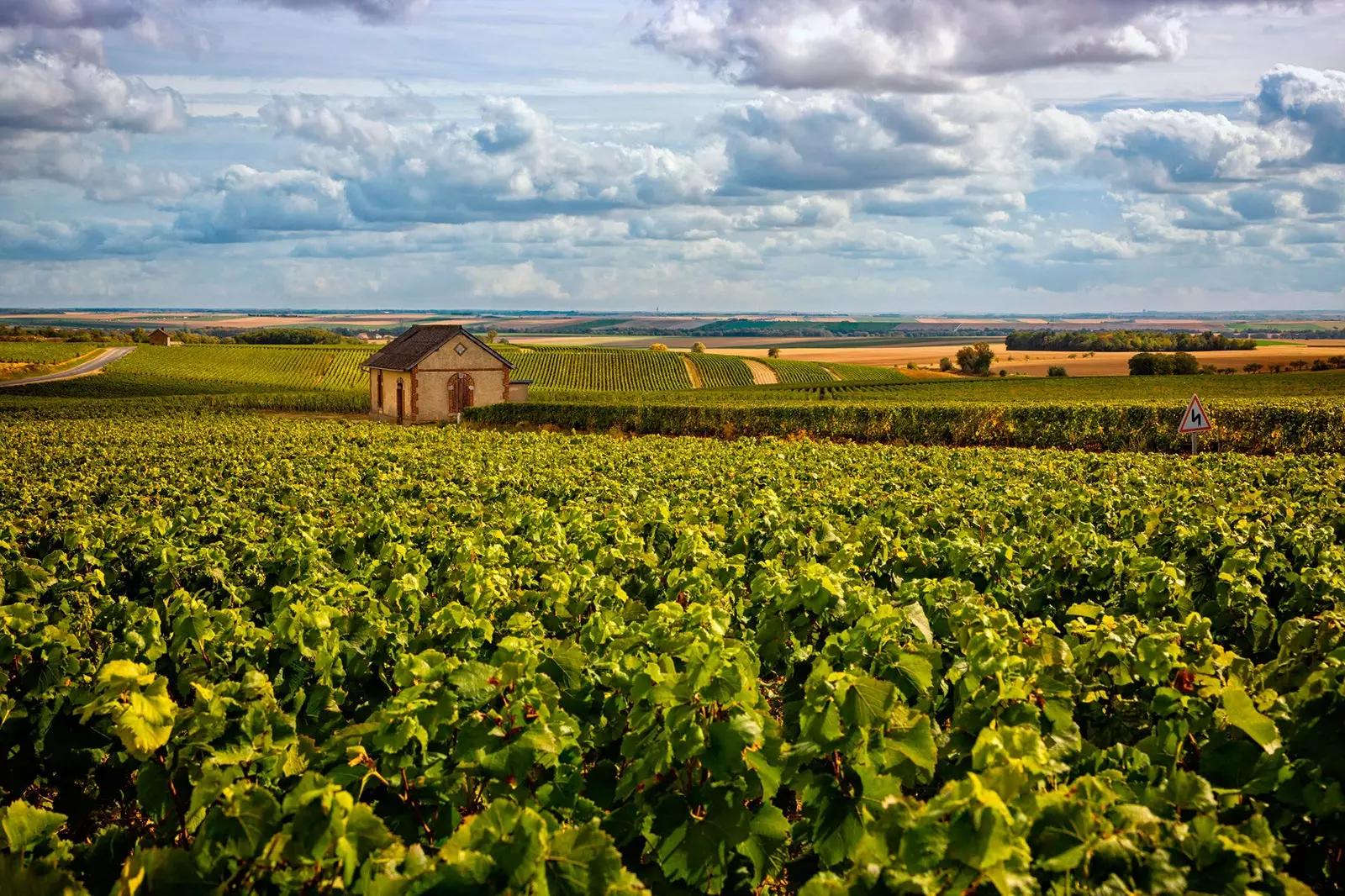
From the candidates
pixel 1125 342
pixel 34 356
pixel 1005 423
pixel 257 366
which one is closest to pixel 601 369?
pixel 257 366

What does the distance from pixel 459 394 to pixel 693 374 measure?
51400 millimetres

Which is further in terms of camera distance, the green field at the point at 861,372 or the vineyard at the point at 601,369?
the green field at the point at 861,372

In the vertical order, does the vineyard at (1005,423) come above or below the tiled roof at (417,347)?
below

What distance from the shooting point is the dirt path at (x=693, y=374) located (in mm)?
103606

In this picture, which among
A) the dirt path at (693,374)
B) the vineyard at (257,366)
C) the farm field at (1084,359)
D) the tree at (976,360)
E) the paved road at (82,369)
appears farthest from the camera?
the tree at (976,360)

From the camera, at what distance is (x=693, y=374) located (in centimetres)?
10862

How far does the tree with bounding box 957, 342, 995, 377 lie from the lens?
110250mm

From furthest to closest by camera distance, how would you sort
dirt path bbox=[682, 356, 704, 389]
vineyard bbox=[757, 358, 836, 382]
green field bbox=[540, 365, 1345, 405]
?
1. vineyard bbox=[757, 358, 836, 382]
2. dirt path bbox=[682, 356, 704, 389]
3. green field bbox=[540, 365, 1345, 405]

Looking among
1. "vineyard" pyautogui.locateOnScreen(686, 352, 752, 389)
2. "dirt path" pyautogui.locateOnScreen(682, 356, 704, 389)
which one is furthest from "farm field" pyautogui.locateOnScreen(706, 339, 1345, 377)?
"dirt path" pyautogui.locateOnScreen(682, 356, 704, 389)

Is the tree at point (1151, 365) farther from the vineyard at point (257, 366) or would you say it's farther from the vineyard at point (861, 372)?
the vineyard at point (257, 366)

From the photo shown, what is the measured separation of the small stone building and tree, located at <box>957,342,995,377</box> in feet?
216

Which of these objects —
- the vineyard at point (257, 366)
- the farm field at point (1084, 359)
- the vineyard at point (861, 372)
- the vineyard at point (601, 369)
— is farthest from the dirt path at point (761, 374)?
the vineyard at point (257, 366)

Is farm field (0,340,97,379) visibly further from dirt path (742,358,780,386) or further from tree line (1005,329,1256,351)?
tree line (1005,329,1256,351)

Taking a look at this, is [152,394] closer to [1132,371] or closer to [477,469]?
[477,469]
